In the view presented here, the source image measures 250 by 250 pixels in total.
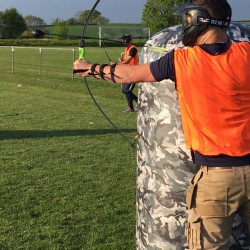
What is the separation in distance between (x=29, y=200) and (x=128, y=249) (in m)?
1.71

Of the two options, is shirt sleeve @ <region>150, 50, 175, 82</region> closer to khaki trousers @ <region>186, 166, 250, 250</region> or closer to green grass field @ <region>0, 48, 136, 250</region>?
khaki trousers @ <region>186, 166, 250, 250</region>

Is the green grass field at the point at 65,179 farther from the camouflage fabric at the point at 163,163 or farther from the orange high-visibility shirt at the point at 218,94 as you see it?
the orange high-visibility shirt at the point at 218,94

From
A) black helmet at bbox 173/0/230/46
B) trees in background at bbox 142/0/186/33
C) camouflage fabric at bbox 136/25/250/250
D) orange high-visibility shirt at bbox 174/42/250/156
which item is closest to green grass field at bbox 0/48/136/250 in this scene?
camouflage fabric at bbox 136/25/250/250

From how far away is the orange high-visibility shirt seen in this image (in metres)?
2.88

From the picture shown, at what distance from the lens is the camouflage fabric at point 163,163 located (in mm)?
3658

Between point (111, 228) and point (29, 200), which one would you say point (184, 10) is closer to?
point (111, 228)

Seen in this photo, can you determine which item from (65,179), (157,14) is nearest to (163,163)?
(65,179)

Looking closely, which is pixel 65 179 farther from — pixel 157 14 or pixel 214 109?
pixel 157 14

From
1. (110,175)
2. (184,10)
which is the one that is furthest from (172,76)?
(110,175)

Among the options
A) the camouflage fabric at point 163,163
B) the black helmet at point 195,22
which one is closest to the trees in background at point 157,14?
the camouflage fabric at point 163,163

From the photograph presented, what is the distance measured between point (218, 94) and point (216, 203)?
25.8 inches

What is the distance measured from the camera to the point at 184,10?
10.3 ft

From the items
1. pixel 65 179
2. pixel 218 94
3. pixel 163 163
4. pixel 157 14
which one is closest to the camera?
pixel 218 94

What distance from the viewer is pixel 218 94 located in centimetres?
289
